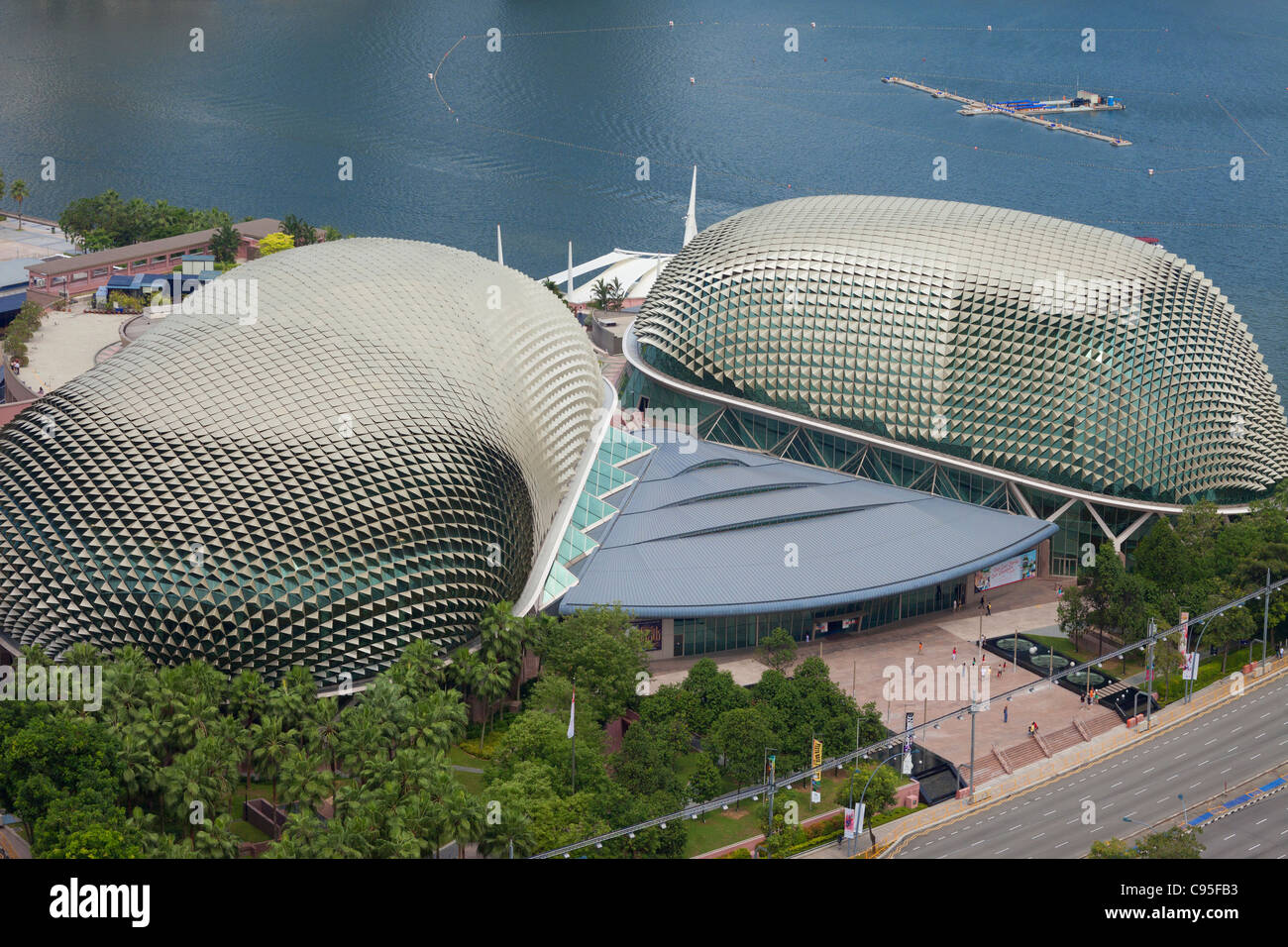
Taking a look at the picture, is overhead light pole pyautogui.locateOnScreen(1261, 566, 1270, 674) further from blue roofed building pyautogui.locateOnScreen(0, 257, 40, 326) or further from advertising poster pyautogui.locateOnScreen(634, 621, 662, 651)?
blue roofed building pyautogui.locateOnScreen(0, 257, 40, 326)

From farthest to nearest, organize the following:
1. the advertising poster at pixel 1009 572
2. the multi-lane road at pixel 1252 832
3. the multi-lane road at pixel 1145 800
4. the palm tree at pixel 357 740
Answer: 1. the advertising poster at pixel 1009 572
2. the multi-lane road at pixel 1145 800
3. the multi-lane road at pixel 1252 832
4. the palm tree at pixel 357 740

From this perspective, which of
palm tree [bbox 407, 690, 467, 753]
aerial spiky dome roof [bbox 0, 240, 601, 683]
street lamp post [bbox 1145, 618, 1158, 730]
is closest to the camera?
palm tree [bbox 407, 690, 467, 753]

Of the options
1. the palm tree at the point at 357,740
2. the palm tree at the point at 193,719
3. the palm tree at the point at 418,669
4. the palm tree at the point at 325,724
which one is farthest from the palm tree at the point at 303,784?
the palm tree at the point at 418,669

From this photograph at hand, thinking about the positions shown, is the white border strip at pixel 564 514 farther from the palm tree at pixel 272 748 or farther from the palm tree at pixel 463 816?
the palm tree at pixel 463 816

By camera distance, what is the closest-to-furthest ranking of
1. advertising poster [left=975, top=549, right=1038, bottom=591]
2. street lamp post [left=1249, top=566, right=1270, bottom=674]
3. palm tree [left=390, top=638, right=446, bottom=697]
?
palm tree [left=390, top=638, right=446, bottom=697] < street lamp post [left=1249, top=566, right=1270, bottom=674] < advertising poster [left=975, top=549, right=1038, bottom=591]

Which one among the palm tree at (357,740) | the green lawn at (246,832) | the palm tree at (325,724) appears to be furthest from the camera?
the palm tree at (325,724)

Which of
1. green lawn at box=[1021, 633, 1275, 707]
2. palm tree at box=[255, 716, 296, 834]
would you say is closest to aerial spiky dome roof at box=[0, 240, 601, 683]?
palm tree at box=[255, 716, 296, 834]
